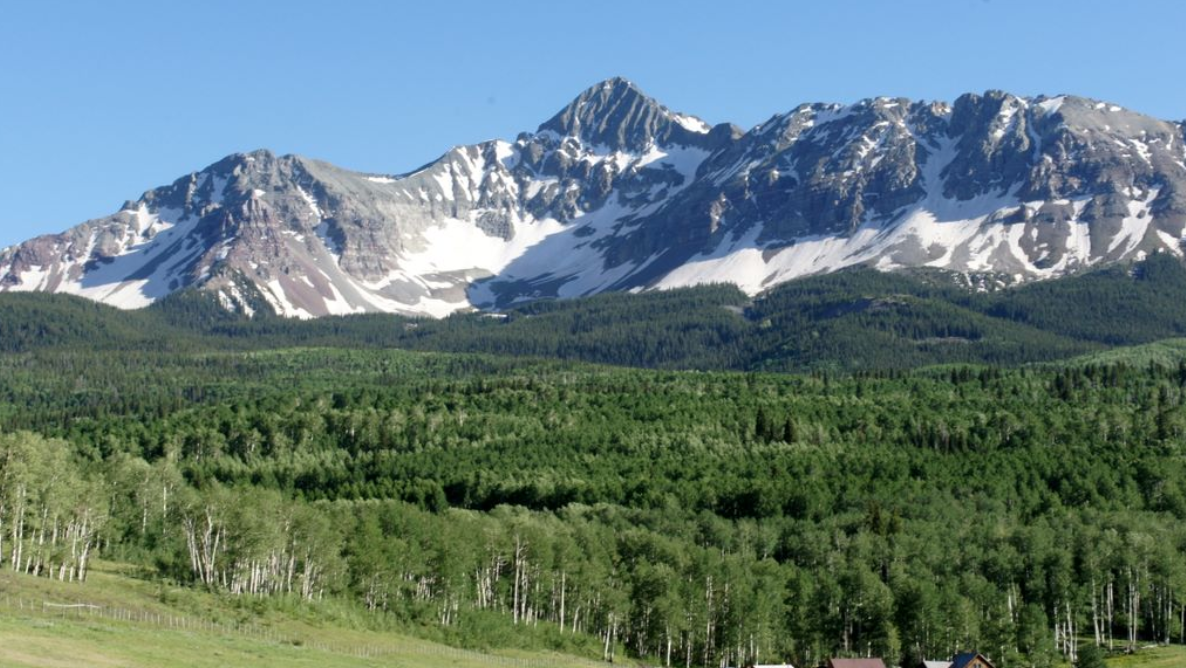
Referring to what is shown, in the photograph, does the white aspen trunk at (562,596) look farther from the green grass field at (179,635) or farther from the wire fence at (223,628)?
the wire fence at (223,628)

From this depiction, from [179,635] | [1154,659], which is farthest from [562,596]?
[1154,659]

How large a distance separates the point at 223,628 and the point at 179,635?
9.80 metres

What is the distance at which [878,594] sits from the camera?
Answer: 12400 centimetres

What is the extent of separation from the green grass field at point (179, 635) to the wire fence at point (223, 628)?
0.07m

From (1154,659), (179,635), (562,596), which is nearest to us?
(179,635)

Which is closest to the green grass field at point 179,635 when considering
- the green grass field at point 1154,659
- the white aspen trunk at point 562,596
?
the white aspen trunk at point 562,596

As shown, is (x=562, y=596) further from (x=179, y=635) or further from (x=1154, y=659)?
(x=1154, y=659)

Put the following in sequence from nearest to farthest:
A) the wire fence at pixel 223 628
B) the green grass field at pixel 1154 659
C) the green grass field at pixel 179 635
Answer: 1. the green grass field at pixel 179 635
2. the wire fence at pixel 223 628
3. the green grass field at pixel 1154 659

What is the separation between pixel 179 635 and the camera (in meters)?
82.3

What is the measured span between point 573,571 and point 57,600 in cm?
4682

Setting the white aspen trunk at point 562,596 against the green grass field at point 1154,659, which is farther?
the white aspen trunk at point 562,596

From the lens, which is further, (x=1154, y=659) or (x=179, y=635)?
(x=1154, y=659)

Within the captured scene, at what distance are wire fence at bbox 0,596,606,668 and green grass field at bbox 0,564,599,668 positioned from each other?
0.24 feet

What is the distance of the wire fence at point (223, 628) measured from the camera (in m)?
86.1
